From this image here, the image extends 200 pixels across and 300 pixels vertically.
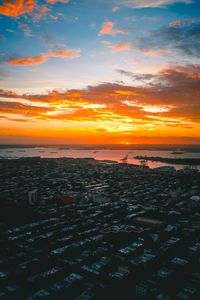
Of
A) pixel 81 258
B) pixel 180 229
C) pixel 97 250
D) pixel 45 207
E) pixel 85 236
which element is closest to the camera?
pixel 81 258

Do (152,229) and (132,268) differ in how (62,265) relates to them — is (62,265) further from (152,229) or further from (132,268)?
(152,229)

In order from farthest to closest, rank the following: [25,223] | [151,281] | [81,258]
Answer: [25,223] < [81,258] < [151,281]

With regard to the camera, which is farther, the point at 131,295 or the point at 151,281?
the point at 151,281

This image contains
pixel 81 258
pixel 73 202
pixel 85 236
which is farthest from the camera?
pixel 73 202

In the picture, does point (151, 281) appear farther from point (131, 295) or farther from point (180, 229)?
point (180, 229)

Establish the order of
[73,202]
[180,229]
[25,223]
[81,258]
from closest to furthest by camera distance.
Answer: [81,258]
[180,229]
[25,223]
[73,202]

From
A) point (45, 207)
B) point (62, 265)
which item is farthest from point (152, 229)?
point (45, 207)

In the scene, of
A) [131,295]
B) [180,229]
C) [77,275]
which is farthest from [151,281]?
[180,229]

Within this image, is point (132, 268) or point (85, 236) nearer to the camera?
point (132, 268)
